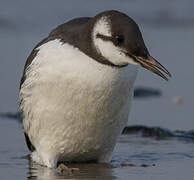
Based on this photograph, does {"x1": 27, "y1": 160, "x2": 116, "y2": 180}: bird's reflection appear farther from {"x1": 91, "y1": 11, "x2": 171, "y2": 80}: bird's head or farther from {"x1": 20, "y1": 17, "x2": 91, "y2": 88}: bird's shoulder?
{"x1": 91, "y1": 11, "x2": 171, "y2": 80}: bird's head

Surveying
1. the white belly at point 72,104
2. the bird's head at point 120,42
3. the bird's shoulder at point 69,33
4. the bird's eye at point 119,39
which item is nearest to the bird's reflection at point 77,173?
the white belly at point 72,104

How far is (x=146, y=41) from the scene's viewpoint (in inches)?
714

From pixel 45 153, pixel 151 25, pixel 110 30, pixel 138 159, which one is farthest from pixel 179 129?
pixel 151 25

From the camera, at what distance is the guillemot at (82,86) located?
8859mm

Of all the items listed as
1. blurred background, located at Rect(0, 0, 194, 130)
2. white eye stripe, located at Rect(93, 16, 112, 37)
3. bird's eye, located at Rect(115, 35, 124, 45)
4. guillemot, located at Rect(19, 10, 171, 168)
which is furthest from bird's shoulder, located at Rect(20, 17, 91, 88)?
blurred background, located at Rect(0, 0, 194, 130)

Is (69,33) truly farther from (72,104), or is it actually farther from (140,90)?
(140,90)

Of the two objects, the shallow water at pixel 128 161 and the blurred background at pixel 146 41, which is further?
the blurred background at pixel 146 41

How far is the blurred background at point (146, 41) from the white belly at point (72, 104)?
2.69m

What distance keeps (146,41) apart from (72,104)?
8.88 meters

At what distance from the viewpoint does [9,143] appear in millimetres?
11070

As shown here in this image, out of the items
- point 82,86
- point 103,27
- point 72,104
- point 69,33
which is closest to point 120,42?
point 103,27

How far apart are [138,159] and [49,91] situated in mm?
1613

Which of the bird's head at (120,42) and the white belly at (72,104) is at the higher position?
the bird's head at (120,42)

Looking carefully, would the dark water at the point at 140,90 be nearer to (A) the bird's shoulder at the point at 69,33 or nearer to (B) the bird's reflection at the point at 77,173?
(B) the bird's reflection at the point at 77,173
